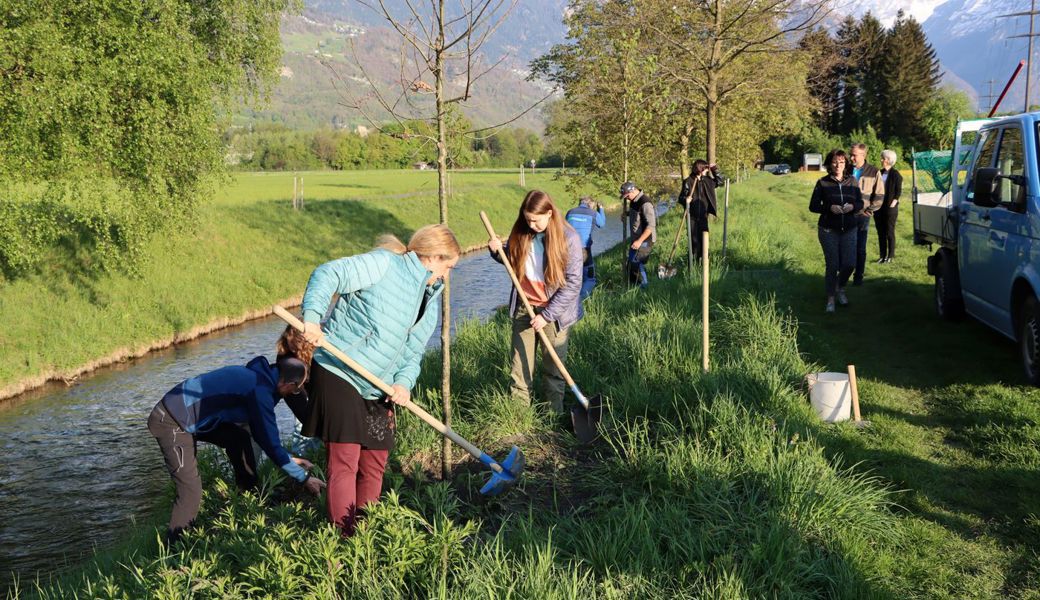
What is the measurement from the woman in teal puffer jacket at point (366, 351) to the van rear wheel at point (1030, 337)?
14.7ft

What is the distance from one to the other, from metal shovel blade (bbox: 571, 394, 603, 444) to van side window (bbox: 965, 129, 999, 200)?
169 inches

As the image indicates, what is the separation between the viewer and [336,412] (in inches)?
158

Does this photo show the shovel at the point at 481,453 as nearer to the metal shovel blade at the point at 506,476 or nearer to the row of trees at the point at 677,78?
the metal shovel blade at the point at 506,476

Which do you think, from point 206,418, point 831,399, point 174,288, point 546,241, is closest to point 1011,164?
point 831,399

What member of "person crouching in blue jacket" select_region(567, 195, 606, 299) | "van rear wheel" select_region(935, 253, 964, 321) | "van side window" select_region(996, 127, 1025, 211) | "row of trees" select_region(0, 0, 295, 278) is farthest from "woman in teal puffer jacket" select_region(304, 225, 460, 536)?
"row of trees" select_region(0, 0, 295, 278)

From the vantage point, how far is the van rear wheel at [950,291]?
8.12 metres

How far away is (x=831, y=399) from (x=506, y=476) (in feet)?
8.96

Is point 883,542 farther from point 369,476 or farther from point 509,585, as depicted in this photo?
point 369,476

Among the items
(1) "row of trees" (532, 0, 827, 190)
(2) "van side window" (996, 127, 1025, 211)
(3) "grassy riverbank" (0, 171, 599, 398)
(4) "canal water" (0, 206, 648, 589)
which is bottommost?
(4) "canal water" (0, 206, 648, 589)

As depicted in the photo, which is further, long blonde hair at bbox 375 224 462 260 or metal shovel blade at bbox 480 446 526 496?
metal shovel blade at bbox 480 446 526 496

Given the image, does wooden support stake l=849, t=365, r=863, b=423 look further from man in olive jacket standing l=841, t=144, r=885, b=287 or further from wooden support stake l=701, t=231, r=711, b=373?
man in olive jacket standing l=841, t=144, r=885, b=287

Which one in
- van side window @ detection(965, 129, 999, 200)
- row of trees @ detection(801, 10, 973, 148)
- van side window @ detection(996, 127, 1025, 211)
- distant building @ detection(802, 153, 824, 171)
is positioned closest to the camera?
van side window @ detection(996, 127, 1025, 211)

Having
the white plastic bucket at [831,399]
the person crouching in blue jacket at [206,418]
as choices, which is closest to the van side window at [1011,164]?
the white plastic bucket at [831,399]

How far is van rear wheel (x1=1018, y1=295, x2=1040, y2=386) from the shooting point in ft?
19.2
